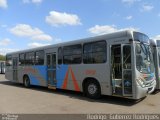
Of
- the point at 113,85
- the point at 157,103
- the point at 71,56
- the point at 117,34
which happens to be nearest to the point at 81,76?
the point at 71,56

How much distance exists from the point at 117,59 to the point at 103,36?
1307 mm

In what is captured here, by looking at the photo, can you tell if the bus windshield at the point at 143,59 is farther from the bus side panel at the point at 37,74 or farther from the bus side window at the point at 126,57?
the bus side panel at the point at 37,74

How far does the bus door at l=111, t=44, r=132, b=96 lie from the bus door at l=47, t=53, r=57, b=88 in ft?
15.0

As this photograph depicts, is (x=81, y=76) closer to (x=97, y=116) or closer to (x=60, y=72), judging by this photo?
(x=60, y=72)

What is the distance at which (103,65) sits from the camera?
9.57m

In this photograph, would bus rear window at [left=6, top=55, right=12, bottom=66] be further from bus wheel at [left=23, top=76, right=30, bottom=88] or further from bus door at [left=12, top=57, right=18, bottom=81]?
bus wheel at [left=23, top=76, right=30, bottom=88]

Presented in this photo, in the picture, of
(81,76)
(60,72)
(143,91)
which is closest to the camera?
(143,91)

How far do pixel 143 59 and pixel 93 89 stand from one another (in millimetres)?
2756

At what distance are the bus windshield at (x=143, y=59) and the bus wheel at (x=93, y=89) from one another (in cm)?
224

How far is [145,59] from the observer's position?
9258 mm

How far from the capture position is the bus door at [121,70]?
8.62m

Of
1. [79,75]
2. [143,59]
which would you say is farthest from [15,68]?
[143,59]

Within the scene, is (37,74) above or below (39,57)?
below

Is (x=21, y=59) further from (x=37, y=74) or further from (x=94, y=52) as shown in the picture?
(x=94, y=52)
